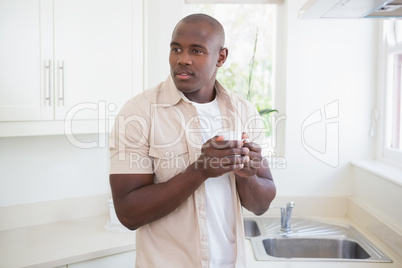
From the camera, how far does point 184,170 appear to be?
1239 millimetres

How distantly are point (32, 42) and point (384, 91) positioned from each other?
181 cm

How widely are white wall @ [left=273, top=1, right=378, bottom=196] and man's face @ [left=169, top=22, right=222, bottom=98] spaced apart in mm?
1290

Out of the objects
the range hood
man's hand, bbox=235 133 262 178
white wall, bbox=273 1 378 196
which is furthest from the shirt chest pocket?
white wall, bbox=273 1 378 196

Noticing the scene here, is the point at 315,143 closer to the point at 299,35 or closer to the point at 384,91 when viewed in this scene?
the point at 384,91

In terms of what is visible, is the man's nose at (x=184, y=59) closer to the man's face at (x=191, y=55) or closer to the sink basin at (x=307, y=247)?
the man's face at (x=191, y=55)

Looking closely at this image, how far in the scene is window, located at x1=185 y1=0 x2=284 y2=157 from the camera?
8.59 feet

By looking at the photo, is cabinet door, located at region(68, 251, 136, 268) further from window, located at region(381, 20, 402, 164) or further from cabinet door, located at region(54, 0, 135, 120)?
window, located at region(381, 20, 402, 164)

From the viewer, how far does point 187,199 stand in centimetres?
125

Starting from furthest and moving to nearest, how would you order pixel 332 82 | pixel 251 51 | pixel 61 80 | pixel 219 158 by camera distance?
pixel 251 51, pixel 332 82, pixel 61 80, pixel 219 158

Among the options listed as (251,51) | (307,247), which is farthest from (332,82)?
(307,247)

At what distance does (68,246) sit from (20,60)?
81cm

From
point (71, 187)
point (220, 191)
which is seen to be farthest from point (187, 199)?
point (71, 187)

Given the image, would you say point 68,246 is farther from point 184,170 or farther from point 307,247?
point 307,247

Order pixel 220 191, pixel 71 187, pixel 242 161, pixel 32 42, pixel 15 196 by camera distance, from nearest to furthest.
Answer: pixel 242 161 → pixel 220 191 → pixel 32 42 → pixel 15 196 → pixel 71 187
